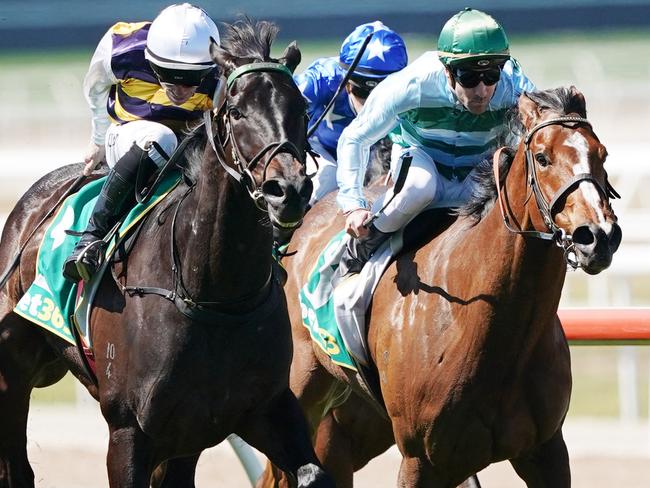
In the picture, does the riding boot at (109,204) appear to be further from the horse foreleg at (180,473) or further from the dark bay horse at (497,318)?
the dark bay horse at (497,318)

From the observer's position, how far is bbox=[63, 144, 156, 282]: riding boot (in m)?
4.49

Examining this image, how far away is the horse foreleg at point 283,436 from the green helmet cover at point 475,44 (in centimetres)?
124

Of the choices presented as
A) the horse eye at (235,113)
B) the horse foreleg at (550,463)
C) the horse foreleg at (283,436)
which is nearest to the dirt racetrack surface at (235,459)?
the horse foreleg at (550,463)

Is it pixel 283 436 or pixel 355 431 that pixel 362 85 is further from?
pixel 283 436

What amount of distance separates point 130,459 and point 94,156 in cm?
149

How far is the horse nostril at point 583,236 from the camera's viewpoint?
3697 millimetres

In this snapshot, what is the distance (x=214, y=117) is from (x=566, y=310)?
8.18 feet

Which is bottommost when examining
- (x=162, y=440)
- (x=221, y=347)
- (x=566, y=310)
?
(x=566, y=310)

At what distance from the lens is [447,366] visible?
4363mm

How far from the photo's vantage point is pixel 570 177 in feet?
12.5

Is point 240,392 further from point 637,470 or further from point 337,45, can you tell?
point 337,45

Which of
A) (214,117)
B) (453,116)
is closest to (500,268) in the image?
(453,116)

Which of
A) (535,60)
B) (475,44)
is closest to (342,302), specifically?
(475,44)

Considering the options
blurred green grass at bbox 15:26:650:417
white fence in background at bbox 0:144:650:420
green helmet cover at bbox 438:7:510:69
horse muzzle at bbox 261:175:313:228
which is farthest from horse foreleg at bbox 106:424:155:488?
blurred green grass at bbox 15:26:650:417
